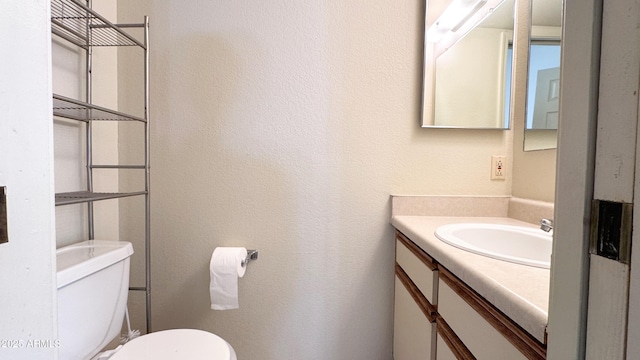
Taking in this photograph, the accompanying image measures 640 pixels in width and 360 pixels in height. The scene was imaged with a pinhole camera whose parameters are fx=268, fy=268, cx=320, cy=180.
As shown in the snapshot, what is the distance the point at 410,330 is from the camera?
1.08 metres

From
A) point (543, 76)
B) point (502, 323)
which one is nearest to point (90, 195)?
point (502, 323)

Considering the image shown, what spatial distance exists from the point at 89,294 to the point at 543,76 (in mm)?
1968

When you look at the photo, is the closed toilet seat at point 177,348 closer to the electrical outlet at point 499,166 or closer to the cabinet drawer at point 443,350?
the cabinet drawer at point 443,350

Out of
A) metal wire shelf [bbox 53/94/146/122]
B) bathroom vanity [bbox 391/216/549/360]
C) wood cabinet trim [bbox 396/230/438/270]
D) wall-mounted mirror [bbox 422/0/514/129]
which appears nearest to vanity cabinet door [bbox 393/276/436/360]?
bathroom vanity [bbox 391/216/549/360]

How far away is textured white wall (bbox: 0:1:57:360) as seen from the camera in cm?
40

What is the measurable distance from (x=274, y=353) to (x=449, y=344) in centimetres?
94

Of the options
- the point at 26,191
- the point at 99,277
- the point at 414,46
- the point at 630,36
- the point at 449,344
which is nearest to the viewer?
the point at 630,36

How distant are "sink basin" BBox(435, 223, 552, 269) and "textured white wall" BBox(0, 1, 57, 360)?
3.12 feet

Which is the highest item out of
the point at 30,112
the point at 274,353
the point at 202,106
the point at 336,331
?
the point at 202,106

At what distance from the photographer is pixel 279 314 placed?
1.35 meters

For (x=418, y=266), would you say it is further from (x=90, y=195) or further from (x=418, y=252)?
(x=90, y=195)

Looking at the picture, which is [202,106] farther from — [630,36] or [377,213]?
[630,36]

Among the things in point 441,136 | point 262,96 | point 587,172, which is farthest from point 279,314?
point 587,172

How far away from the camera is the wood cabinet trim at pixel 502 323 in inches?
18.2
